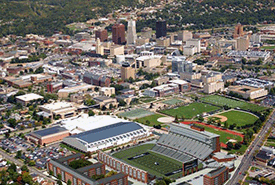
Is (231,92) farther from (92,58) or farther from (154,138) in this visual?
(92,58)

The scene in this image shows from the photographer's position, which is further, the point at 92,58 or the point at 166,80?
the point at 92,58

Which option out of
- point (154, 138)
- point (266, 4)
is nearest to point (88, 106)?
point (154, 138)

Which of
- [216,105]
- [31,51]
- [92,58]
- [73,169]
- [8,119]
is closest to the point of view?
[73,169]

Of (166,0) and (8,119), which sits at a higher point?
(166,0)

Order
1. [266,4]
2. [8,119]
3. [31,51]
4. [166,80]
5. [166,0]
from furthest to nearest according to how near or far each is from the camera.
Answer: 1. [166,0]
2. [266,4]
3. [31,51]
4. [166,80]
5. [8,119]

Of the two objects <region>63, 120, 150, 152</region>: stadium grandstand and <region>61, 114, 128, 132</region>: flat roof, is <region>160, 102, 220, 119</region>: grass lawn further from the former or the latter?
<region>63, 120, 150, 152</region>: stadium grandstand

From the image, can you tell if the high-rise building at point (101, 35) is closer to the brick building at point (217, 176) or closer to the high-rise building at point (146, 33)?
the high-rise building at point (146, 33)

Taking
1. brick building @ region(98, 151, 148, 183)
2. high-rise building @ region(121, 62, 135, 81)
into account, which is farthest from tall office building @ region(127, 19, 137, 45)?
brick building @ region(98, 151, 148, 183)
